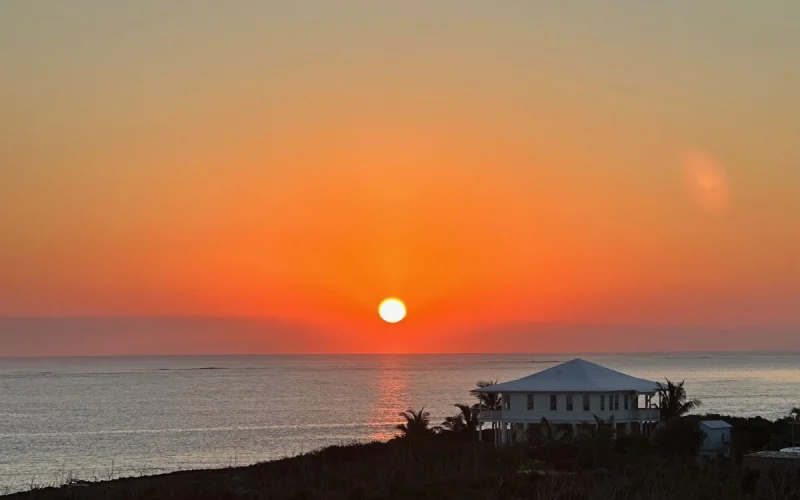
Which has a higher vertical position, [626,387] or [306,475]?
[626,387]

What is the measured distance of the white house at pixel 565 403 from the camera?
62.5 m

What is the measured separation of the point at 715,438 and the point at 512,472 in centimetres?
2039

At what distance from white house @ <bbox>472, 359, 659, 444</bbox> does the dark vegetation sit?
1191mm

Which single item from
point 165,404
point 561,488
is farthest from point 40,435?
point 561,488

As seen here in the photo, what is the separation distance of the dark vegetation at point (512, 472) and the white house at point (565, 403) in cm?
119

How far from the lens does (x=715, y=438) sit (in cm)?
5966

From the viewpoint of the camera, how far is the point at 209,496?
40.0 m

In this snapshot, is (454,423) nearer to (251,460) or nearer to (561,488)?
(251,460)

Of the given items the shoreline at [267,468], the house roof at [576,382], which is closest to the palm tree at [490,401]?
the house roof at [576,382]

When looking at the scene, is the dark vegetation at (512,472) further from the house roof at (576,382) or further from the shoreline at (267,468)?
the house roof at (576,382)

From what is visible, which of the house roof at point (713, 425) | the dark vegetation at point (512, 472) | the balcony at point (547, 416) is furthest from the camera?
the balcony at point (547, 416)

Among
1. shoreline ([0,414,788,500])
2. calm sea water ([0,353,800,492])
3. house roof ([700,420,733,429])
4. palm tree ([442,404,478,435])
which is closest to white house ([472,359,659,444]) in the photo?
palm tree ([442,404,478,435])

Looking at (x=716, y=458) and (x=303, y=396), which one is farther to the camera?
(x=303, y=396)

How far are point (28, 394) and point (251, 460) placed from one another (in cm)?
11883
